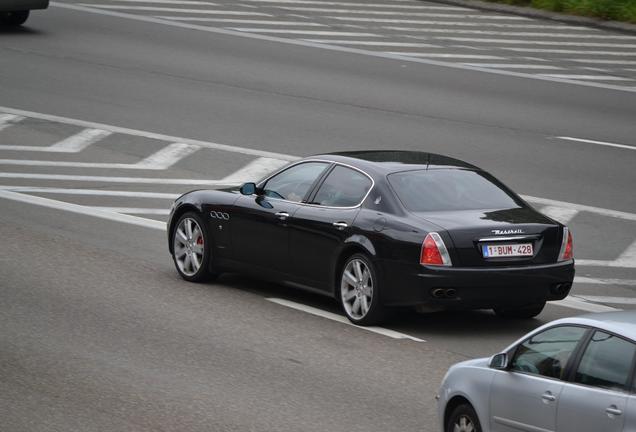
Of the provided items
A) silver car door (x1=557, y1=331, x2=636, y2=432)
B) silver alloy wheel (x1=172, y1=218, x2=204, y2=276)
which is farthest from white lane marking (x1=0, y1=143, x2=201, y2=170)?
silver car door (x1=557, y1=331, x2=636, y2=432)

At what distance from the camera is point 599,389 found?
6.36 m

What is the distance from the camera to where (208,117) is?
21.2 m

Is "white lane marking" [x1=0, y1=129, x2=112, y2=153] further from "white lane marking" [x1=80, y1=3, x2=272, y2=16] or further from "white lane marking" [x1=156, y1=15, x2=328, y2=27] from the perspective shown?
"white lane marking" [x1=80, y1=3, x2=272, y2=16]

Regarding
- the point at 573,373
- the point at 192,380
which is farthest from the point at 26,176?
the point at 573,373

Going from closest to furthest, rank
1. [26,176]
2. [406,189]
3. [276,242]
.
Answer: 1. [406,189]
2. [276,242]
3. [26,176]

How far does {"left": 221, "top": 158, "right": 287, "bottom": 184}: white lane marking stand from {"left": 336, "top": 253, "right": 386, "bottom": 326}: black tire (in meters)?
6.67

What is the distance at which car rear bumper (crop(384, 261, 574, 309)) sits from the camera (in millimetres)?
10289

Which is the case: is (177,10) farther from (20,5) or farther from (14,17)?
(20,5)

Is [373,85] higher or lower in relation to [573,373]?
lower

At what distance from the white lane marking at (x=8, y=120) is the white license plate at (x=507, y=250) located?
39.6 ft

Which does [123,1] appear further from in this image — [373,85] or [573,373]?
[573,373]

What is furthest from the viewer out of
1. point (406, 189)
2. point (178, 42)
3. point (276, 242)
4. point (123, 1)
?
point (123, 1)

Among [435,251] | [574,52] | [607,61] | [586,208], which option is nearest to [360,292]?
[435,251]

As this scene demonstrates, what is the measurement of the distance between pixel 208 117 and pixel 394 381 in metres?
12.4
